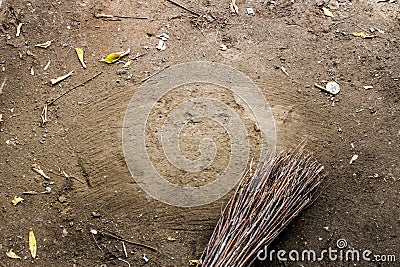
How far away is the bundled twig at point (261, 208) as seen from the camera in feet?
8.17

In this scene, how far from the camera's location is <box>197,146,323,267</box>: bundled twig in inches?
98.0

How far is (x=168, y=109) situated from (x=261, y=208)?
745 millimetres

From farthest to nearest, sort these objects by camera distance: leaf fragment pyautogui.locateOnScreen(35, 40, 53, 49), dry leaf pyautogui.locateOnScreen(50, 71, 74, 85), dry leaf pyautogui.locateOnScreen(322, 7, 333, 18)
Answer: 1. dry leaf pyautogui.locateOnScreen(322, 7, 333, 18)
2. leaf fragment pyautogui.locateOnScreen(35, 40, 53, 49)
3. dry leaf pyautogui.locateOnScreen(50, 71, 74, 85)

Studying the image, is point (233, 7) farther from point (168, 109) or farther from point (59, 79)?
point (59, 79)

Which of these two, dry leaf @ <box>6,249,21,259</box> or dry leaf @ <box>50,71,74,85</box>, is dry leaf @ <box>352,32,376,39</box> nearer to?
dry leaf @ <box>50,71,74,85</box>

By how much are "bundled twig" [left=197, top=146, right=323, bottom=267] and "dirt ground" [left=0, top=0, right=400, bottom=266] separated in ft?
0.34

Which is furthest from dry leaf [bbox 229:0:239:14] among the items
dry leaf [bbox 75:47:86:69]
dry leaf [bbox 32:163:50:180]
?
dry leaf [bbox 32:163:50:180]

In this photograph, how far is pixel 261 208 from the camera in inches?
101

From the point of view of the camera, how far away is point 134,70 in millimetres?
3131

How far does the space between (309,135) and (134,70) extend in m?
1.01

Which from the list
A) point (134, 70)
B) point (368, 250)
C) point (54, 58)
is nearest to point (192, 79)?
point (134, 70)

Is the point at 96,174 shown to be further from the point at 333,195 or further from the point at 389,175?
the point at 389,175

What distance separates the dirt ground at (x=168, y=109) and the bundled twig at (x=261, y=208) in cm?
10

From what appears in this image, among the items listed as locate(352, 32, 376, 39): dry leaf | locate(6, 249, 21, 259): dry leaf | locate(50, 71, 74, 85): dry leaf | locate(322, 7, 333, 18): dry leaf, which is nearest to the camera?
locate(6, 249, 21, 259): dry leaf
